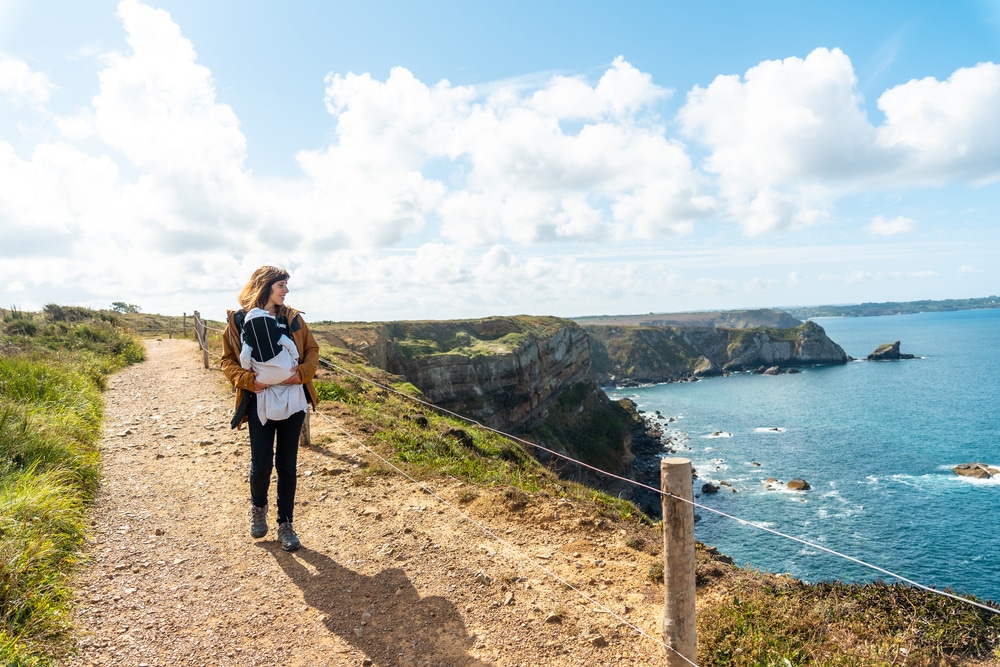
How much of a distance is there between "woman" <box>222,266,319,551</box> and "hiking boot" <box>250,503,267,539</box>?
40cm

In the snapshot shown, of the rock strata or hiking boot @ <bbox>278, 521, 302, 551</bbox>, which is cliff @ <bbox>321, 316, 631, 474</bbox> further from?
hiking boot @ <bbox>278, 521, 302, 551</bbox>

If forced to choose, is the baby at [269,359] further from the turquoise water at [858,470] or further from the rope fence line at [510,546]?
the turquoise water at [858,470]

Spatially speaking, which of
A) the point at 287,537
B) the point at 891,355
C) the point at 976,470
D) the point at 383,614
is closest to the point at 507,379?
the point at 976,470

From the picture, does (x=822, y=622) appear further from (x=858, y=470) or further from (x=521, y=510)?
(x=858, y=470)

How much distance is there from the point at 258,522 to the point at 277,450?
114 centimetres

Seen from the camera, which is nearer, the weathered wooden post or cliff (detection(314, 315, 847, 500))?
the weathered wooden post

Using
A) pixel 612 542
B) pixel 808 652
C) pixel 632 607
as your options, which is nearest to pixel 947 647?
pixel 808 652

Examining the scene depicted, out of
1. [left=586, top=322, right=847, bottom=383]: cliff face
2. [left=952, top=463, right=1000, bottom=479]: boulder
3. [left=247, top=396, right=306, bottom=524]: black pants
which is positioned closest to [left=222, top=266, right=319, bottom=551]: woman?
[left=247, top=396, right=306, bottom=524]: black pants

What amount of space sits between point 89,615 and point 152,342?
30.2 m

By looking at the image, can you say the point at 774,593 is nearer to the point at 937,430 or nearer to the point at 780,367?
the point at 937,430

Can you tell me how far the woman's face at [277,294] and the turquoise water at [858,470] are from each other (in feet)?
16.9

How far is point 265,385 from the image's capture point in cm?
538

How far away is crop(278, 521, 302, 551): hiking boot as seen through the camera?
19.4 ft

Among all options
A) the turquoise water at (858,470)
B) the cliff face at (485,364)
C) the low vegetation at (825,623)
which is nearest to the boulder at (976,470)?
the turquoise water at (858,470)
